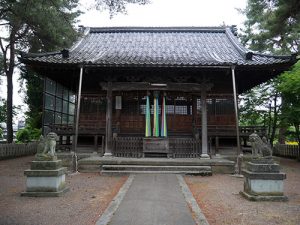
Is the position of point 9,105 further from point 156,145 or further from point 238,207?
point 238,207

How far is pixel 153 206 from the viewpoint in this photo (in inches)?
255

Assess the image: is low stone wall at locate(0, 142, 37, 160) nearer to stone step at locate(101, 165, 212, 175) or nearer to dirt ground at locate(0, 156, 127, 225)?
dirt ground at locate(0, 156, 127, 225)

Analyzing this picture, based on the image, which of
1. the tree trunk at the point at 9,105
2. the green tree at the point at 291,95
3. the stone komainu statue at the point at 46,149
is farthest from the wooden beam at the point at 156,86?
the tree trunk at the point at 9,105

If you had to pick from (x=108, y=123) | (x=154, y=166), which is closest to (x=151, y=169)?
(x=154, y=166)

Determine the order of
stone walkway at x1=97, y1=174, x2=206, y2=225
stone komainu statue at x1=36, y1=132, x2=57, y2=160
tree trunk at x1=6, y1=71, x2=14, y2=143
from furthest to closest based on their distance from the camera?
tree trunk at x1=6, y1=71, x2=14, y2=143, stone komainu statue at x1=36, y1=132, x2=57, y2=160, stone walkway at x1=97, y1=174, x2=206, y2=225

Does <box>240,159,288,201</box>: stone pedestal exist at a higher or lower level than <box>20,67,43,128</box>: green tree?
lower

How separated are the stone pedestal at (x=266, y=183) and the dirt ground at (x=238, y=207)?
23 centimetres

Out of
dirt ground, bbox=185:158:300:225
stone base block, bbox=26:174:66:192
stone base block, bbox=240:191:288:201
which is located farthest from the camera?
stone base block, bbox=26:174:66:192

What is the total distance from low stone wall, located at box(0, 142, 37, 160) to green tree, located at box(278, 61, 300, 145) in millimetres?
17574

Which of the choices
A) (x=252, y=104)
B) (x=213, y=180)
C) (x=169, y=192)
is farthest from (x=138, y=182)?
(x=252, y=104)

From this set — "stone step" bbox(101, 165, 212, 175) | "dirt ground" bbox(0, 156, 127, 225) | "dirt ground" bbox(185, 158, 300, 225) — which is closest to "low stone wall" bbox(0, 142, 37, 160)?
"dirt ground" bbox(0, 156, 127, 225)

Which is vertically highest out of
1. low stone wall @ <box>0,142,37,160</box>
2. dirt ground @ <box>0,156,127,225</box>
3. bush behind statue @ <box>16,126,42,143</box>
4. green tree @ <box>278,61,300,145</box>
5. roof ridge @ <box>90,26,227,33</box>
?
roof ridge @ <box>90,26,227,33</box>

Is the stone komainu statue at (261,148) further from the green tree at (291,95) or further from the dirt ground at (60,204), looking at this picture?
the green tree at (291,95)

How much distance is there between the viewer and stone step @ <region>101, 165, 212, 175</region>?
38.6ft
